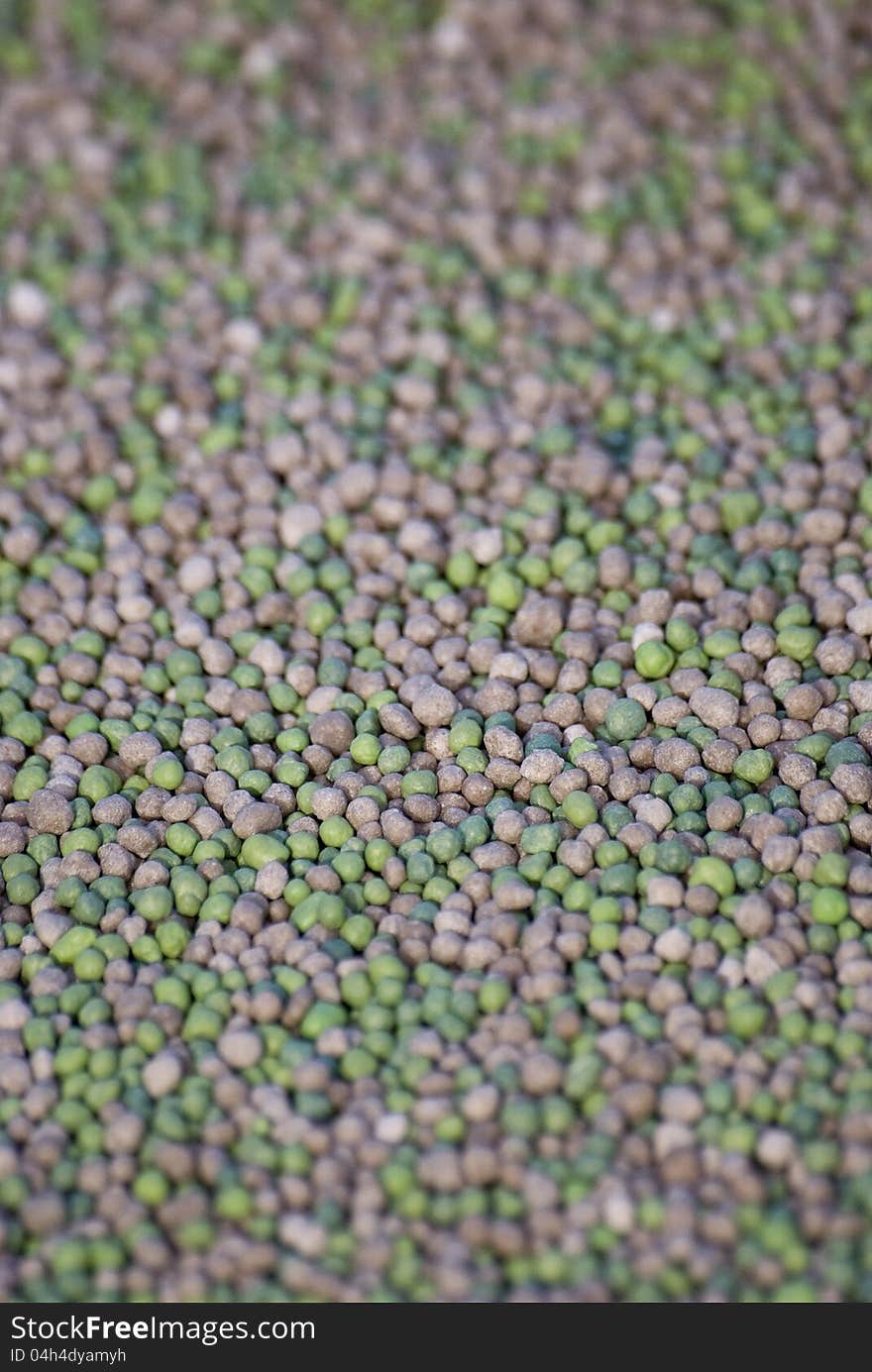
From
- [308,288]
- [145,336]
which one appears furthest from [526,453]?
[145,336]

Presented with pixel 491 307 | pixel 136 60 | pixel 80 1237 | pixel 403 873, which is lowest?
pixel 80 1237

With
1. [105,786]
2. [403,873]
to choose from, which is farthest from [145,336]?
[403,873]

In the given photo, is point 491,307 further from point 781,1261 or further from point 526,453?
point 781,1261

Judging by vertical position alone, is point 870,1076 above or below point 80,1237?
above

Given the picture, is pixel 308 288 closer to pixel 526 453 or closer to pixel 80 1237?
pixel 526 453

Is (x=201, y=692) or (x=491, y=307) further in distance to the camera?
(x=491, y=307)

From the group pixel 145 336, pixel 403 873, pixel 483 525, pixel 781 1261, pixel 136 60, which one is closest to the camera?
pixel 781 1261

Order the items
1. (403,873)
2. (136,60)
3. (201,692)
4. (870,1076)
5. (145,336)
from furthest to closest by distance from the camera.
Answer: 1. (136,60)
2. (145,336)
3. (201,692)
4. (403,873)
5. (870,1076)
